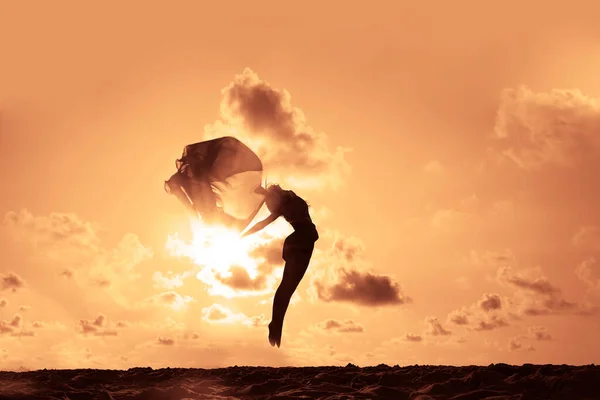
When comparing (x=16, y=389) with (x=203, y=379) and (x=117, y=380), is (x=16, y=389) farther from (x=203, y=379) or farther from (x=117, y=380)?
(x=203, y=379)

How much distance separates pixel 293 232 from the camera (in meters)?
7.94

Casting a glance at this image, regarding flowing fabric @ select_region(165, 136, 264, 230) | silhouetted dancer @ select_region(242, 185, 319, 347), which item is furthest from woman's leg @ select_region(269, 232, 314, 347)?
flowing fabric @ select_region(165, 136, 264, 230)

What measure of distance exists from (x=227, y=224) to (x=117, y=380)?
309 centimetres

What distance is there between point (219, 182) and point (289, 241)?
129cm

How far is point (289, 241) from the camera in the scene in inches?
312

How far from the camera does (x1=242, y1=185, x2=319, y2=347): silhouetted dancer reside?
7855 mm

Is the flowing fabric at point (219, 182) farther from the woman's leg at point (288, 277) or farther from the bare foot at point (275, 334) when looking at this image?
the bare foot at point (275, 334)

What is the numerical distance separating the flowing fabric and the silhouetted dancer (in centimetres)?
22

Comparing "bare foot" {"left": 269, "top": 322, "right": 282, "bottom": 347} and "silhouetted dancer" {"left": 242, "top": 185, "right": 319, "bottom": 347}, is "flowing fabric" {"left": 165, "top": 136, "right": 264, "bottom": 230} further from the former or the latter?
"bare foot" {"left": 269, "top": 322, "right": 282, "bottom": 347}

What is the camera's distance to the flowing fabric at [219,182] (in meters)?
7.98

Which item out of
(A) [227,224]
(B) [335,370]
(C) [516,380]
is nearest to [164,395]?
(A) [227,224]

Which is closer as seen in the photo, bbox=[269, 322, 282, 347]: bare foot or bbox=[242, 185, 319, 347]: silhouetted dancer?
bbox=[242, 185, 319, 347]: silhouetted dancer

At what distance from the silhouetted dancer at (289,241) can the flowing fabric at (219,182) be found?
224 mm

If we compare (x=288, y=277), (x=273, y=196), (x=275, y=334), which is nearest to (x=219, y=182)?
(x=273, y=196)
